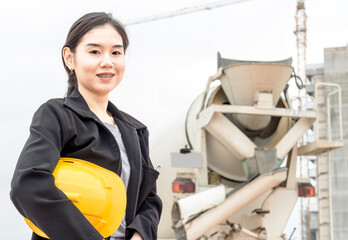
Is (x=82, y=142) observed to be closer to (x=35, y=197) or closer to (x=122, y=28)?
(x=35, y=197)

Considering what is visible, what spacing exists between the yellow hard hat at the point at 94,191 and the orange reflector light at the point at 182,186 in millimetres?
6898

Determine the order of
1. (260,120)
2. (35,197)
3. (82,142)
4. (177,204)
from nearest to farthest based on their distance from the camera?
(35,197), (82,142), (177,204), (260,120)

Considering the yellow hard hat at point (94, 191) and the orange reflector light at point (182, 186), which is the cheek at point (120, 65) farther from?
the orange reflector light at point (182, 186)

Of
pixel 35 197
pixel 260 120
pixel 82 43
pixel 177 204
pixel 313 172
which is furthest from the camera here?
pixel 313 172

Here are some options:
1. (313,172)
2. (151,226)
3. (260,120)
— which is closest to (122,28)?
(151,226)

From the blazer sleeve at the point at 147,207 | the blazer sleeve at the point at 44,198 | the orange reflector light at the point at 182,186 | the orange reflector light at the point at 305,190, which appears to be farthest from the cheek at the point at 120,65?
the orange reflector light at the point at 305,190

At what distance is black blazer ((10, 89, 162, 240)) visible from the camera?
4.90 feet

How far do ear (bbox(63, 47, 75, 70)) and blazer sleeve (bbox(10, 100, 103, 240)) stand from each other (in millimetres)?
363

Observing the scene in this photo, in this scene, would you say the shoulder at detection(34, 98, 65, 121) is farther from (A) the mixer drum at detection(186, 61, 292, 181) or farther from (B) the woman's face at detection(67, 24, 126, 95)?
(A) the mixer drum at detection(186, 61, 292, 181)

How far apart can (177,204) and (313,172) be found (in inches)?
1496

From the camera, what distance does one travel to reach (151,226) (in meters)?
1.80

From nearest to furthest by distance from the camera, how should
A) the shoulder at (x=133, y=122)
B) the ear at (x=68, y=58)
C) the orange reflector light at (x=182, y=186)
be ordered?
the ear at (x=68, y=58) → the shoulder at (x=133, y=122) → the orange reflector light at (x=182, y=186)

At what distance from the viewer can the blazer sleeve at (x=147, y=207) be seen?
1753 mm

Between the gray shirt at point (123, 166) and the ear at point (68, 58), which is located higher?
the ear at point (68, 58)
